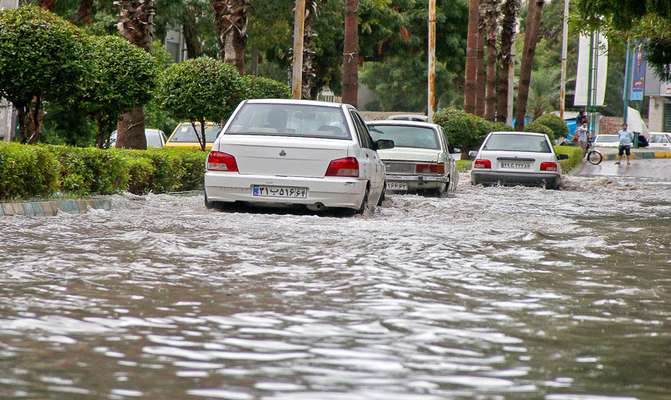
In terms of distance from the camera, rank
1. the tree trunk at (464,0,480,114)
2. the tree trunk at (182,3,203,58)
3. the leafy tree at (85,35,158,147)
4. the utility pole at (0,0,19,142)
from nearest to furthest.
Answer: the leafy tree at (85,35,158,147)
the utility pole at (0,0,19,142)
the tree trunk at (464,0,480,114)
the tree trunk at (182,3,203,58)

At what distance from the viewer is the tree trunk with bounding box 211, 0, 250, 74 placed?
30.0m

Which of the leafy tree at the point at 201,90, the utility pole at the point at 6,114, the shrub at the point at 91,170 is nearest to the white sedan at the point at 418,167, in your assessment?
the leafy tree at the point at 201,90

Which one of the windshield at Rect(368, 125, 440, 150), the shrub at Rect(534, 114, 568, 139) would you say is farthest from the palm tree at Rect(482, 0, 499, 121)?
the windshield at Rect(368, 125, 440, 150)

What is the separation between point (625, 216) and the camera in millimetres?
19672

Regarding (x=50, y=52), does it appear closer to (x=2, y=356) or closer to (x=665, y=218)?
(x=665, y=218)

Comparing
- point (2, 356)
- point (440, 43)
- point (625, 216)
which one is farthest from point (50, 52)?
point (440, 43)

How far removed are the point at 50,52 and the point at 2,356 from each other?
40.7 feet

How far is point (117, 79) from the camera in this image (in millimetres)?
21297

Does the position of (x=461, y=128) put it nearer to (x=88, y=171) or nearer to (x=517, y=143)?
(x=517, y=143)

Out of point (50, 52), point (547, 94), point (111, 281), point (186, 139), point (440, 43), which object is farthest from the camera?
point (547, 94)

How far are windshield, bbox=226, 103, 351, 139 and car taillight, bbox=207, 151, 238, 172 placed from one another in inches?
17.0

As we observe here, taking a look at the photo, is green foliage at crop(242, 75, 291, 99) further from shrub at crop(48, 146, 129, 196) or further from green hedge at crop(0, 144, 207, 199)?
shrub at crop(48, 146, 129, 196)

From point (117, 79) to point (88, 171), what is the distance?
4449mm

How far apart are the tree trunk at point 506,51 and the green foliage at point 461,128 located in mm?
7008
